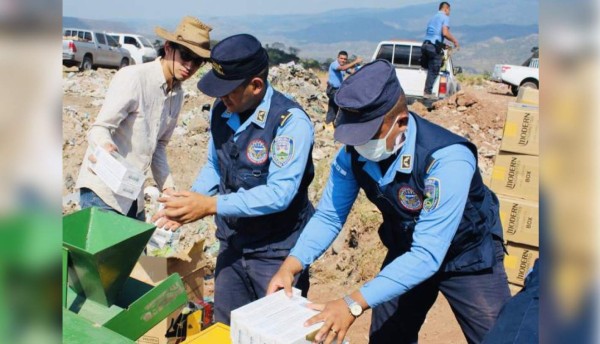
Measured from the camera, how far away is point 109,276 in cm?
253

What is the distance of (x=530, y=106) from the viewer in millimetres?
4500

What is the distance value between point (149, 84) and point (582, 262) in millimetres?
2939

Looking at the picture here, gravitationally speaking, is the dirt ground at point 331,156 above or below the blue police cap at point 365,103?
below

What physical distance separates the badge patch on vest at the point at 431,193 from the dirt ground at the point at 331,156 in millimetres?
2412

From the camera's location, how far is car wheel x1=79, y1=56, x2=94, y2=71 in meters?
19.2

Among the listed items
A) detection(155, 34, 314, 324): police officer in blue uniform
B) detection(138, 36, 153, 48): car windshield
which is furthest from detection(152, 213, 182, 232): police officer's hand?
detection(138, 36, 153, 48): car windshield

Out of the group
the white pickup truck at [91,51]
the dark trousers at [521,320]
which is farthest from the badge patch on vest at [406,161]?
the white pickup truck at [91,51]

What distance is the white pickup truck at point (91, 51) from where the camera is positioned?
18719mm

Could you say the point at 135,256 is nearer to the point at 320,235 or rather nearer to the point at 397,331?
the point at 320,235

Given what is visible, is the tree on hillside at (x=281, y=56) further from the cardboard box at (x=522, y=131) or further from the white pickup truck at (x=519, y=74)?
the cardboard box at (x=522, y=131)

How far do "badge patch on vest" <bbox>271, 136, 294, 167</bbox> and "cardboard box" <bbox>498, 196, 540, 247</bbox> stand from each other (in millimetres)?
2477

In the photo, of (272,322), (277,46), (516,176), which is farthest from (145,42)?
(272,322)

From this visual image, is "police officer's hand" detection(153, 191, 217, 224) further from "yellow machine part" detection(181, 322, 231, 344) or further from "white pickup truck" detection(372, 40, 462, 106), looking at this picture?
"white pickup truck" detection(372, 40, 462, 106)

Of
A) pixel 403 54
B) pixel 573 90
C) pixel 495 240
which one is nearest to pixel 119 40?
pixel 403 54
